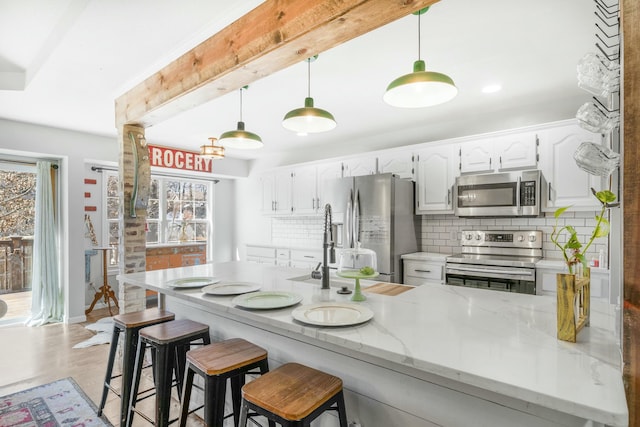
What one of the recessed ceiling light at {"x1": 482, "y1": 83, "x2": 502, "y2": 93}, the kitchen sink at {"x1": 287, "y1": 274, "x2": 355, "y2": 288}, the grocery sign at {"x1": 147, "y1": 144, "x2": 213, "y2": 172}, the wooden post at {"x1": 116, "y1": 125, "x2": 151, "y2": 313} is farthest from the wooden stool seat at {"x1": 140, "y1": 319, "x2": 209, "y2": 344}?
the grocery sign at {"x1": 147, "y1": 144, "x2": 213, "y2": 172}

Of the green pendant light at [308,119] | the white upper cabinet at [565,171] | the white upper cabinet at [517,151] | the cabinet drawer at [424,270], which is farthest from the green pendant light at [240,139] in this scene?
the white upper cabinet at [565,171]

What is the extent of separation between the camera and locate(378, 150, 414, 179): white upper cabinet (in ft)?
13.6

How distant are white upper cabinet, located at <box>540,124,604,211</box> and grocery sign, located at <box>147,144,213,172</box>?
14.7ft

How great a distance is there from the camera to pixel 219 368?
1.53 meters

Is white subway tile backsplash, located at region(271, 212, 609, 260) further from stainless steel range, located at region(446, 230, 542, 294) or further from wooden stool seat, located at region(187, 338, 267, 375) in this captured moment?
wooden stool seat, located at region(187, 338, 267, 375)

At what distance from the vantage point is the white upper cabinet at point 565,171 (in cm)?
306

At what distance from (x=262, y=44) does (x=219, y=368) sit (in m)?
1.61

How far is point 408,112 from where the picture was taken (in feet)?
12.4

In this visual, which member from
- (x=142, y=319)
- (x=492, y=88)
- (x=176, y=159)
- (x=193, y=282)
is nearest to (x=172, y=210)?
(x=176, y=159)

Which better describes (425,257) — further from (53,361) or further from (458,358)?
(53,361)

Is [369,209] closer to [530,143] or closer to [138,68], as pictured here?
[530,143]

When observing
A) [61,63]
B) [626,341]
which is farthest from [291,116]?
[61,63]

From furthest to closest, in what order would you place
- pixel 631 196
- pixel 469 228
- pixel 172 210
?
pixel 172 210
pixel 469 228
pixel 631 196

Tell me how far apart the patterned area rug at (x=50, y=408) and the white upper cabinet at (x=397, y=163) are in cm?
361
